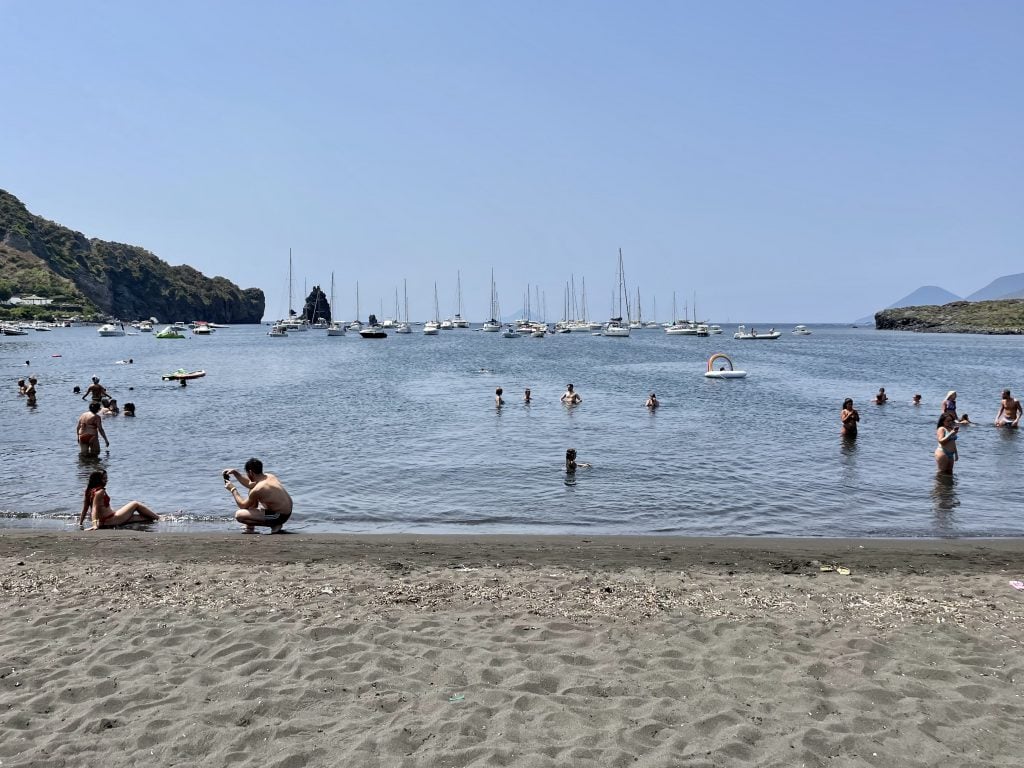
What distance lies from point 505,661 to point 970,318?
190 metres

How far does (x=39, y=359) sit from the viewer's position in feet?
216

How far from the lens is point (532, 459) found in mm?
20844

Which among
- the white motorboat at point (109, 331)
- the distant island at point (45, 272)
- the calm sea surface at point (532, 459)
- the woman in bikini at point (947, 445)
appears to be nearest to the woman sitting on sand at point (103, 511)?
the calm sea surface at point (532, 459)

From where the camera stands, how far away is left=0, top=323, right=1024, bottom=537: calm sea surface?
47.3ft

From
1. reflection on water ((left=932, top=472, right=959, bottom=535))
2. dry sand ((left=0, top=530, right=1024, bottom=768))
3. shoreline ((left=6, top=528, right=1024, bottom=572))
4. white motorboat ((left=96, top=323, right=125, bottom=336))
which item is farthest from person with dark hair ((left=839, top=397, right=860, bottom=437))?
white motorboat ((left=96, top=323, right=125, bottom=336))

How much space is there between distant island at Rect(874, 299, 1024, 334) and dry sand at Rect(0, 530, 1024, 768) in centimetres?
16193

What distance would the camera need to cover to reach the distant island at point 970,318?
146 meters

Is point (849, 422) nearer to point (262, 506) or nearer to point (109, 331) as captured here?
point (262, 506)

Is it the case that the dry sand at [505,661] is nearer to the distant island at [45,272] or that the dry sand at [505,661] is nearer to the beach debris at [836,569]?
Answer: the beach debris at [836,569]

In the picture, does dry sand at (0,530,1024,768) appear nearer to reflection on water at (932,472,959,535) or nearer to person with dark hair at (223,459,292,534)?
person with dark hair at (223,459,292,534)

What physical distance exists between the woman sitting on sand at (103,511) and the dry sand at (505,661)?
7.99ft

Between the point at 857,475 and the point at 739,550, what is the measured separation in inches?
377

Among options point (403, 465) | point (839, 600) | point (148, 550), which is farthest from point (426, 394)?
point (839, 600)

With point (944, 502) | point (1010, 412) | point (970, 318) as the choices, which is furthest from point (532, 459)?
point (970, 318)
